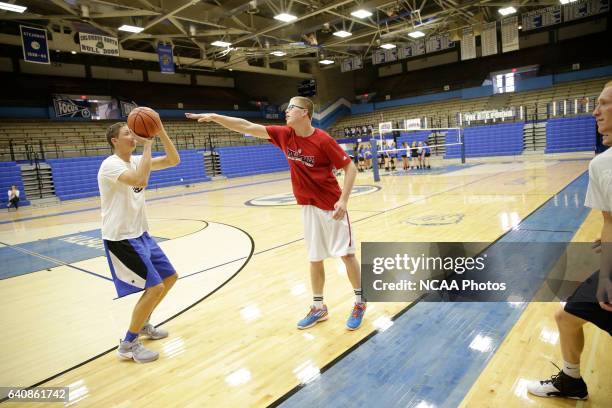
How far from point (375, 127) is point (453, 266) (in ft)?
85.6

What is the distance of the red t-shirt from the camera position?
2748mm

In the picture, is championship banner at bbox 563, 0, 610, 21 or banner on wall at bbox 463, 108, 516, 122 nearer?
championship banner at bbox 563, 0, 610, 21

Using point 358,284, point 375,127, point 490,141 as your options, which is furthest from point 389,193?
point 375,127

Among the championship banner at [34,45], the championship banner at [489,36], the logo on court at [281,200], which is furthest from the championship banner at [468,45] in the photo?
the championship banner at [34,45]

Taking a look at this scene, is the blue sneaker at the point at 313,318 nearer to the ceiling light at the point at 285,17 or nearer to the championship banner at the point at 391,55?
the ceiling light at the point at 285,17

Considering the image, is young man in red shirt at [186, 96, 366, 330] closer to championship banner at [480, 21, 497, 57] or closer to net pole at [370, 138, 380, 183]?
net pole at [370, 138, 380, 183]

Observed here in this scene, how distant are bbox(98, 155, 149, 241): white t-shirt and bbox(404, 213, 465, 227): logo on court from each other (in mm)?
4288

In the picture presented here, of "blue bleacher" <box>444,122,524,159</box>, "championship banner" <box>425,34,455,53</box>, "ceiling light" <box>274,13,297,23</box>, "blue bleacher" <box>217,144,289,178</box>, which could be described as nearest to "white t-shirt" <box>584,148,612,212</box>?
"ceiling light" <box>274,13,297,23</box>

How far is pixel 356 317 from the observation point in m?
2.81

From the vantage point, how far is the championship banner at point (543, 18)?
1628cm

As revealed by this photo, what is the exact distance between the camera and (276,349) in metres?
2.57

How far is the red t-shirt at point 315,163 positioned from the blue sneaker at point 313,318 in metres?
0.81

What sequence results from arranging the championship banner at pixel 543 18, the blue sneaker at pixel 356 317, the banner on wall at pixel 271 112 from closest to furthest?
the blue sneaker at pixel 356 317 → the championship banner at pixel 543 18 → the banner on wall at pixel 271 112

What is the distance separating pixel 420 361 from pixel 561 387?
69cm
